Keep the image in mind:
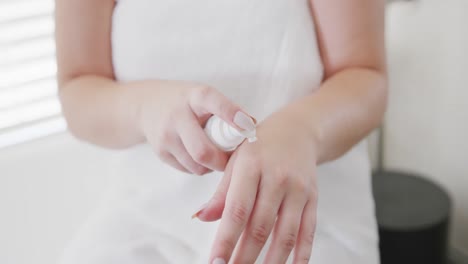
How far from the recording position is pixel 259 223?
539 millimetres

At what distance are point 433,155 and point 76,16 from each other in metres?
1.14

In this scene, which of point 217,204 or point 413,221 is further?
point 413,221

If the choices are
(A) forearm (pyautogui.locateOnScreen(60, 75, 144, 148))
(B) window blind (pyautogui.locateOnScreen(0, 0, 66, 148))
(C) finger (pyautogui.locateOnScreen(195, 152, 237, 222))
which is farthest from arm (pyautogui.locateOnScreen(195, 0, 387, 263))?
(B) window blind (pyautogui.locateOnScreen(0, 0, 66, 148))

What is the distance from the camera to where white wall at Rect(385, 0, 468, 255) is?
143 centimetres

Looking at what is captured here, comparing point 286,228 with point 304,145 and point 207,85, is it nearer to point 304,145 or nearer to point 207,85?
point 304,145

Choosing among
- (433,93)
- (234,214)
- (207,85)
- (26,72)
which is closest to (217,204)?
(234,214)

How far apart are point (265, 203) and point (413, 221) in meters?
0.94

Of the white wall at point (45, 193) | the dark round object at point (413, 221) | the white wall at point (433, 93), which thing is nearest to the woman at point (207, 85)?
the white wall at point (45, 193)

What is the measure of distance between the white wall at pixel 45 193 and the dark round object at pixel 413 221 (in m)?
0.71

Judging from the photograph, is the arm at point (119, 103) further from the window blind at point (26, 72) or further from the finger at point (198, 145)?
the window blind at point (26, 72)

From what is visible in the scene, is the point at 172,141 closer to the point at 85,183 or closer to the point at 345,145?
the point at 345,145

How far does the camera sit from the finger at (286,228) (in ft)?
1.80

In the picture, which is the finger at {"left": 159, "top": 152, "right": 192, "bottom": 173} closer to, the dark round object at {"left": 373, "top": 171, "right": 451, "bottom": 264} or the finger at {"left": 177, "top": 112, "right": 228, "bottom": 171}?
the finger at {"left": 177, "top": 112, "right": 228, "bottom": 171}

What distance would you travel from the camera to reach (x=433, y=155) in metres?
1.60
